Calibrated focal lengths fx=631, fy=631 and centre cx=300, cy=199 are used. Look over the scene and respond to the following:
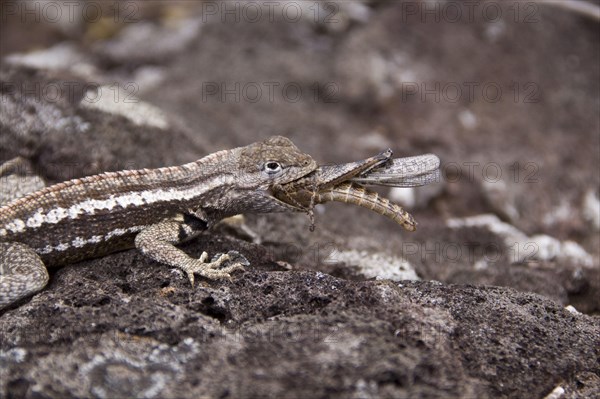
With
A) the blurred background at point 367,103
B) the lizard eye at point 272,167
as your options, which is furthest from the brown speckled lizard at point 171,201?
the blurred background at point 367,103

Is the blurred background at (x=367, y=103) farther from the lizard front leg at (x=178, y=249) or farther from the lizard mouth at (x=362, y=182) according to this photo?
the lizard front leg at (x=178, y=249)

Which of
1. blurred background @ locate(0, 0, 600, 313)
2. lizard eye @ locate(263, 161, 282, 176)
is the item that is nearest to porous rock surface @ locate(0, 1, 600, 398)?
blurred background @ locate(0, 0, 600, 313)

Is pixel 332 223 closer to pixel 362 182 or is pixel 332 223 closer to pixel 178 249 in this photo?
pixel 362 182

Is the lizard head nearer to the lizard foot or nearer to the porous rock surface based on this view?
the porous rock surface

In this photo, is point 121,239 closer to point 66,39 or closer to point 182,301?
point 182,301

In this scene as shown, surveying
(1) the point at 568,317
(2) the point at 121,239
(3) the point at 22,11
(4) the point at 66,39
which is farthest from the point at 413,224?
(3) the point at 22,11

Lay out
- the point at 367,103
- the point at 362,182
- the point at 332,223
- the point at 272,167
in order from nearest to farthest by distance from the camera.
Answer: the point at 272,167, the point at 362,182, the point at 332,223, the point at 367,103

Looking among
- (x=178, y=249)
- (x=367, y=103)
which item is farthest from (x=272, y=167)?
(x=367, y=103)
